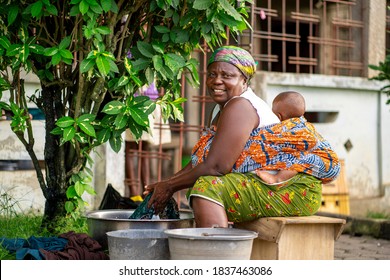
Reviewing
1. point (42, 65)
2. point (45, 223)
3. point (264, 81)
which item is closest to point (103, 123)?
point (42, 65)

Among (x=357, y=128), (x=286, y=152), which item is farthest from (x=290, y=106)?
(x=357, y=128)

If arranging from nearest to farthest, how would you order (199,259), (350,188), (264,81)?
(199,259)
(264,81)
(350,188)

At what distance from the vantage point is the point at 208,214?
4383 millimetres

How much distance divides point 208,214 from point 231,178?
0.26 metres

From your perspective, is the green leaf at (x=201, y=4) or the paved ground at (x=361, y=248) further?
the paved ground at (x=361, y=248)

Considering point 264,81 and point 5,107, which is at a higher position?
point 264,81

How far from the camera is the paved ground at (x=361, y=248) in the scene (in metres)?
6.81

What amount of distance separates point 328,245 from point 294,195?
14.5 inches

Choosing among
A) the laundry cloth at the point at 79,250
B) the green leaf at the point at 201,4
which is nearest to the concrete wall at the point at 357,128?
the green leaf at the point at 201,4

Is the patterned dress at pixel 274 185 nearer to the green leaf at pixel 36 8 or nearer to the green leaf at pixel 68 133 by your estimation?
the green leaf at pixel 68 133

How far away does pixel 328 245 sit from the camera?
462cm

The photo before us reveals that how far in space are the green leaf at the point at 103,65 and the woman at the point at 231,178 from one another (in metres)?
0.62

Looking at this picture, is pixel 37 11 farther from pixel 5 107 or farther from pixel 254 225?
pixel 254 225

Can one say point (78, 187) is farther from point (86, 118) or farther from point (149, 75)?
point (149, 75)
